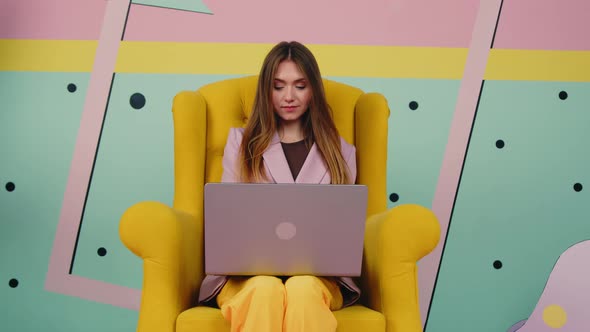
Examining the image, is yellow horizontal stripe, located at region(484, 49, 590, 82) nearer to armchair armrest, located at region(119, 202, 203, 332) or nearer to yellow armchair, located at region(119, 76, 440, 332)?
yellow armchair, located at region(119, 76, 440, 332)

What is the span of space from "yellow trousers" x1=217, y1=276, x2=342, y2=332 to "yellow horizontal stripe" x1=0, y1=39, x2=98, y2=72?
1.59 meters

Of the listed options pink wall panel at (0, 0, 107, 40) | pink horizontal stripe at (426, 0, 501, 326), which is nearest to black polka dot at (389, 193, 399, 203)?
pink horizontal stripe at (426, 0, 501, 326)

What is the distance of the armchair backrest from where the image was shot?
2361mm

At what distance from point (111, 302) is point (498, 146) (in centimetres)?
170

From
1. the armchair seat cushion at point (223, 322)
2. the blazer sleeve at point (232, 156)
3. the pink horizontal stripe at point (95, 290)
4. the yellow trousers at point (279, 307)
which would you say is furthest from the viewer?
the pink horizontal stripe at point (95, 290)

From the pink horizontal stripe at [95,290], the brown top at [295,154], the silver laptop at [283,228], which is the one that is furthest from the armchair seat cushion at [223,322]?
the pink horizontal stripe at [95,290]

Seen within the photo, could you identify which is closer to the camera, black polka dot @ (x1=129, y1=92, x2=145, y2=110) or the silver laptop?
the silver laptop

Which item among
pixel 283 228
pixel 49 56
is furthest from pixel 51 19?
pixel 283 228

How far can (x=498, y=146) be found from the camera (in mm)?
3045

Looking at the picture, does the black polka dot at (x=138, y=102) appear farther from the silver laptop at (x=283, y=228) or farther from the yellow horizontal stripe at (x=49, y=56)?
the silver laptop at (x=283, y=228)

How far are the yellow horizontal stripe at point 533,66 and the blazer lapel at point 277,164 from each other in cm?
110

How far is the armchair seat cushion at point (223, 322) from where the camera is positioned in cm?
188

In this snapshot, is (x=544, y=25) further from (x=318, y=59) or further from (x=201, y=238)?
(x=201, y=238)

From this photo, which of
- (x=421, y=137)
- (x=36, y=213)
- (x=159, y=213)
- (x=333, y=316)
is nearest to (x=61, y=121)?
(x=36, y=213)
